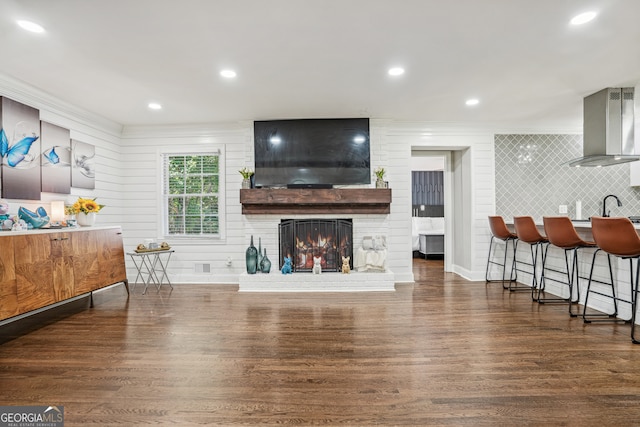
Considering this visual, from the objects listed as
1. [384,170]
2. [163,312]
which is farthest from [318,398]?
[384,170]

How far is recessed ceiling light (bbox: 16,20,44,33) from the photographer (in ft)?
7.74

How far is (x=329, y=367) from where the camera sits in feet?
7.09

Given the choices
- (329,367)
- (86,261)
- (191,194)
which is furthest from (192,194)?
(329,367)

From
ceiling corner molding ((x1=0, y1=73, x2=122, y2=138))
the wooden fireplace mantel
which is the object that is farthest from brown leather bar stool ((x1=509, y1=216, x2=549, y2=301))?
ceiling corner molding ((x1=0, y1=73, x2=122, y2=138))

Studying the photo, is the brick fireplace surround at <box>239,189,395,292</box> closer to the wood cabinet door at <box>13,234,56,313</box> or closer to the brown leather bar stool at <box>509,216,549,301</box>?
the brown leather bar stool at <box>509,216,549,301</box>

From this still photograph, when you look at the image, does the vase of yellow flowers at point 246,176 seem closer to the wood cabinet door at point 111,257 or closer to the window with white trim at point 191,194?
the window with white trim at point 191,194

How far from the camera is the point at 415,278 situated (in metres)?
5.20

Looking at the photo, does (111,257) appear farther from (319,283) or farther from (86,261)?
(319,283)

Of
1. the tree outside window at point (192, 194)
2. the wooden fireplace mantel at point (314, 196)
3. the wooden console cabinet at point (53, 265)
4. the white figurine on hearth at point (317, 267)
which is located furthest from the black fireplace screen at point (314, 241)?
the wooden console cabinet at point (53, 265)

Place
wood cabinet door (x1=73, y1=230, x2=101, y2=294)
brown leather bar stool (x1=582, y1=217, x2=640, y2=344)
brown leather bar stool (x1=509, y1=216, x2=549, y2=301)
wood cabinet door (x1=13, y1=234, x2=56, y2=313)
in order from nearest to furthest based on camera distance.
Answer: brown leather bar stool (x1=582, y1=217, x2=640, y2=344), wood cabinet door (x1=13, y1=234, x2=56, y2=313), wood cabinet door (x1=73, y1=230, x2=101, y2=294), brown leather bar stool (x1=509, y1=216, x2=549, y2=301)

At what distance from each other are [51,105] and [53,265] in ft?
6.56

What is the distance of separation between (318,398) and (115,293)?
3.86 meters

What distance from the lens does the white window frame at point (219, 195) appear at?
5.04 metres

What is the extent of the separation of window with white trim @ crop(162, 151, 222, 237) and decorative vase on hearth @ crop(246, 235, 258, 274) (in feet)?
2.57
